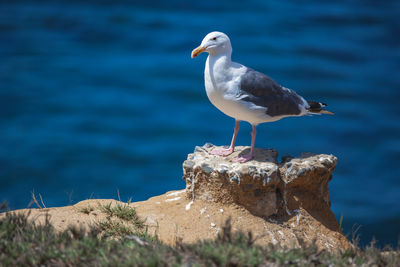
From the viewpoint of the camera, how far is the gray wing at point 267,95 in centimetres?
504

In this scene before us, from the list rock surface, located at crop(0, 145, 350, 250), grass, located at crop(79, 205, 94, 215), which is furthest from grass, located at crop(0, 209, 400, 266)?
grass, located at crop(79, 205, 94, 215)

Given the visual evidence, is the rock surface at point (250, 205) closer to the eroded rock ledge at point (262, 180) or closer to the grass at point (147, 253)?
the eroded rock ledge at point (262, 180)

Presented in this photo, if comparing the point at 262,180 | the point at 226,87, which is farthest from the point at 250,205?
the point at 226,87

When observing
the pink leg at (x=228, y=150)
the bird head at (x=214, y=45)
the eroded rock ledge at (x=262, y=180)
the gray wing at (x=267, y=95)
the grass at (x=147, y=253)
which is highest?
the bird head at (x=214, y=45)

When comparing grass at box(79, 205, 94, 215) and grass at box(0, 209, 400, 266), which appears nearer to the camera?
grass at box(0, 209, 400, 266)

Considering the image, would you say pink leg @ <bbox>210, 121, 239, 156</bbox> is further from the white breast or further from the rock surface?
the white breast

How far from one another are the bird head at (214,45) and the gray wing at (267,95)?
0.38 m

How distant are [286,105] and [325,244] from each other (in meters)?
1.62

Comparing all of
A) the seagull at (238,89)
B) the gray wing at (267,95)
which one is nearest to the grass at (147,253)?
the seagull at (238,89)

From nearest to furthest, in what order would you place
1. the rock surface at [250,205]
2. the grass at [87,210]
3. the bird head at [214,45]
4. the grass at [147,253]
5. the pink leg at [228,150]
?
the grass at [147,253]
the bird head at [214,45]
the rock surface at [250,205]
the grass at [87,210]
the pink leg at [228,150]

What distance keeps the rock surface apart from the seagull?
279 millimetres

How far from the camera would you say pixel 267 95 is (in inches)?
204

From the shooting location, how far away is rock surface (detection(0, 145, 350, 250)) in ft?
16.6

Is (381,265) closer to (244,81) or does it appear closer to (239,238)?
(239,238)
